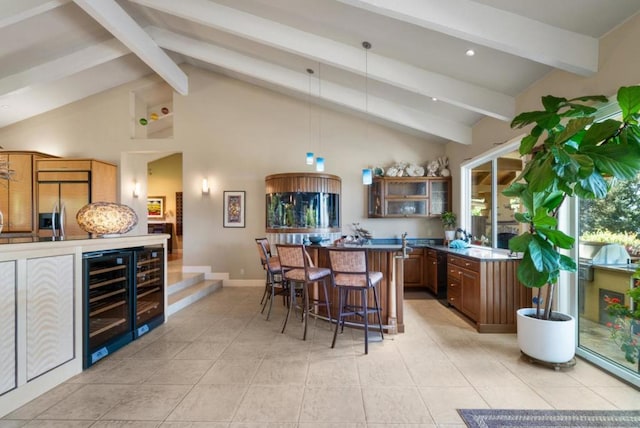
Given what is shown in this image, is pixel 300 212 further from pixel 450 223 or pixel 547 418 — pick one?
pixel 547 418

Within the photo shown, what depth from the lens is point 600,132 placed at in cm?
220

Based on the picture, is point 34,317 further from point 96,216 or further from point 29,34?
point 29,34

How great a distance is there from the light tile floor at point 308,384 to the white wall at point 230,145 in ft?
9.77

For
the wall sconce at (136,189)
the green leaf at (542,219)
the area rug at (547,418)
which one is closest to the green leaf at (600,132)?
the green leaf at (542,219)

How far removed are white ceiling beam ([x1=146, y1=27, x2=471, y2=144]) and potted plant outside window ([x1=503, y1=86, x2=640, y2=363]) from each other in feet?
8.42

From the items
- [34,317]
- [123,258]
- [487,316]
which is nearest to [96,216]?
[123,258]

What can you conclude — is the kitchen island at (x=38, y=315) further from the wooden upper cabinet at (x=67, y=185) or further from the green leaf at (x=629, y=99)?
the green leaf at (x=629, y=99)

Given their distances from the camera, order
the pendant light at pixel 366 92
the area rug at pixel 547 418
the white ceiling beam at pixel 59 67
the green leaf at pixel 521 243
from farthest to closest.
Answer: the white ceiling beam at pixel 59 67, the pendant light at pixel 366 92, the green leaf at pixel 521 243, the area rug at pixel 547 418

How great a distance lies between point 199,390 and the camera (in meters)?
2.34

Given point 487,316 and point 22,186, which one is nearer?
point 487,316

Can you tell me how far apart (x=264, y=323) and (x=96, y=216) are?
7.72ft

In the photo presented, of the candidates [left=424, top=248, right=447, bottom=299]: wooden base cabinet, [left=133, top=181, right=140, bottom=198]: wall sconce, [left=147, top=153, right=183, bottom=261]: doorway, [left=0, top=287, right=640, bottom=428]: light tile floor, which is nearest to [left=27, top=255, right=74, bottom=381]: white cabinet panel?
[left=0, top=287, right=640, bottom=428]: light tile floor

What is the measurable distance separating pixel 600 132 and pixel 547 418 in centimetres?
212

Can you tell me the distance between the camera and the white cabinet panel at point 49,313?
2271mm
